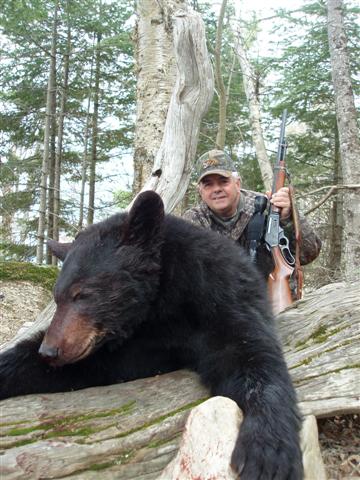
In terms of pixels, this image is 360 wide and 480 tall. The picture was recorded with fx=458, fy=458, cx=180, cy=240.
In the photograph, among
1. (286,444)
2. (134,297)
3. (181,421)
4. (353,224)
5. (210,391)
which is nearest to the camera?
(286,444)

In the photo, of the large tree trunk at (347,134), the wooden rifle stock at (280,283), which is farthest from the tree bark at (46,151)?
the wooden rifle stock at (280,283)

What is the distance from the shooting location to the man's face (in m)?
4.38

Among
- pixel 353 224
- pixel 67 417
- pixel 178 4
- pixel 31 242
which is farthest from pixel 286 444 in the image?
pixel 31 242

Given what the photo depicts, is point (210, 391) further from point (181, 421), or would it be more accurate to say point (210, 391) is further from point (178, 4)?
point (178, 4)

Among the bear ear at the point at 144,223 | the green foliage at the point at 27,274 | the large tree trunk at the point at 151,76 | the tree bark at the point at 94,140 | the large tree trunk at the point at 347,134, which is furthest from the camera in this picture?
the tree bark at the point at 94,140

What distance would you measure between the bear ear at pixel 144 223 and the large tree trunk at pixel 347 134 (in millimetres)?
7252

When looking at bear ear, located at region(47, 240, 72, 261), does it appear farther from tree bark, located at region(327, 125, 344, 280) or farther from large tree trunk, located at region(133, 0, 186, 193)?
tree bark, located at region(327, 125, 344, 280)

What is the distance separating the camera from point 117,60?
16.0 metres

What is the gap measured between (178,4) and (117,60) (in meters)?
10.7

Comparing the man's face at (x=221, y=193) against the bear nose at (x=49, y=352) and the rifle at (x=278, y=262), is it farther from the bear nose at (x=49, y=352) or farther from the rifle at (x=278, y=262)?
the bear nose at (x=49, y=352)

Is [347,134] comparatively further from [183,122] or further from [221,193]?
[221,193]

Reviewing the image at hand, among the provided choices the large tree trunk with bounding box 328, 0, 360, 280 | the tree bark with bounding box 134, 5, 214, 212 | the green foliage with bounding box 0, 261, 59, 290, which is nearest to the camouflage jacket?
the tree bark with bounding box 134, 5, 214, 212

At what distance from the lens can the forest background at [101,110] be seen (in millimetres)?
13266

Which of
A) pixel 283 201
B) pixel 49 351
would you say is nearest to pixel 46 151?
pixel 283 201
